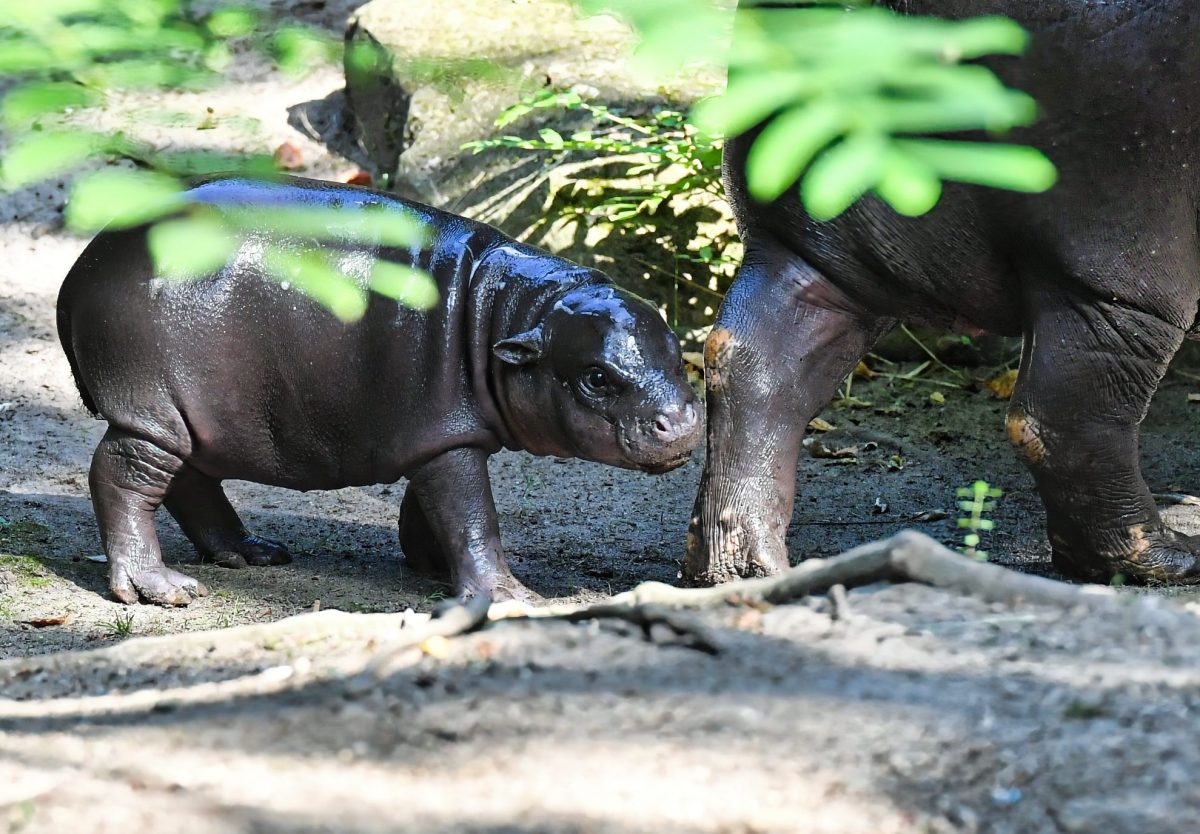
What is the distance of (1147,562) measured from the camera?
13.8 ft

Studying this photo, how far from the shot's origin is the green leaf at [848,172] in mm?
1265

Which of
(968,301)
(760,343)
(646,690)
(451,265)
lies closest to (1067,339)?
(968,301)

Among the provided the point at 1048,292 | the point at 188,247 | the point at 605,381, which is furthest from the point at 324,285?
the point at 1048,292

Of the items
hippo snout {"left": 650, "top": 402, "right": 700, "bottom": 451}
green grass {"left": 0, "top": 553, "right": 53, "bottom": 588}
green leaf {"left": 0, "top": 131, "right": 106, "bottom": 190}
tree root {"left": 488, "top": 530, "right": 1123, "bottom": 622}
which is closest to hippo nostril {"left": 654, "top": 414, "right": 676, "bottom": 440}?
hippo snout {"left": 650, "top": 402, "right": 700, "bottom": 451}

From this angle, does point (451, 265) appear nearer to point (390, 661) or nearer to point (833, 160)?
point (390, 661)

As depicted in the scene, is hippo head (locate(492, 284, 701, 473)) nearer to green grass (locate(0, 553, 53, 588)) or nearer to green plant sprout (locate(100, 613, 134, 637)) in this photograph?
green plant sprout (locate(100, 613, 134, 637))

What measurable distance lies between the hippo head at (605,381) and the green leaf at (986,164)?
2768 mm

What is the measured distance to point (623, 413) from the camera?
4070 millimetres

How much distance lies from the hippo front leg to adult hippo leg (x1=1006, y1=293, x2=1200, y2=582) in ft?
4.86

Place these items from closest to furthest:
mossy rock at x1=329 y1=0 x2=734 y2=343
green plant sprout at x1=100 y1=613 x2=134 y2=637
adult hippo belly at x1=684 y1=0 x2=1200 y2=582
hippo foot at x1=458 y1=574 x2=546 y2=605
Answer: adult hippo belly at x1=684 y1=0 x2=1200 y2=582 → green plant sprout at x1=100 y1=613 x2=134 y2=637 → hippo foot at x1=458 y1=574 x2=546 y2=605 → mossy rock at x1=329 y1=0 x2=734 y2=343

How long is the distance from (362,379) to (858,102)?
3.07 metres

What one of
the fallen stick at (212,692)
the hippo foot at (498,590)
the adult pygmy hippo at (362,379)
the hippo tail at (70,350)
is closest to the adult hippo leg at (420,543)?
the adult pygmy hippo at (362,379)

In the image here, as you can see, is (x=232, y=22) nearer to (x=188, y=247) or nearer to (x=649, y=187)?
(x=188, y=247)

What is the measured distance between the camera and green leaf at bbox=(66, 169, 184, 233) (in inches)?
59.6
